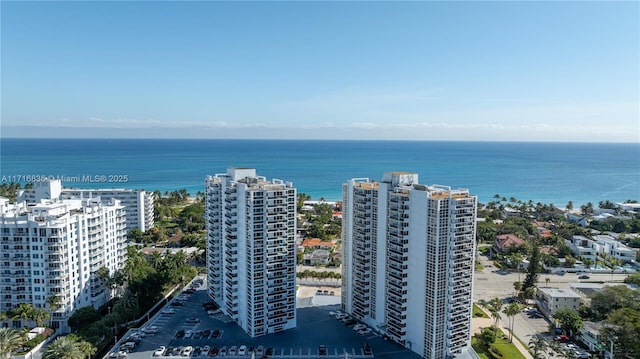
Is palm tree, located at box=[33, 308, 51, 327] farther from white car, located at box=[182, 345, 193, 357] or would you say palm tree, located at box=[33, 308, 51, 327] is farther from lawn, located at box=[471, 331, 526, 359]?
lawn, located at box=[471, 331, 526, 359]

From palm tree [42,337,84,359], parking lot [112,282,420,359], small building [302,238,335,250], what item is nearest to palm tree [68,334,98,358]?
palm tree [42,337,84,359]

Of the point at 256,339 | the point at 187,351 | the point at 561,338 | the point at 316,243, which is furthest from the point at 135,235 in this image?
the point at 561,338

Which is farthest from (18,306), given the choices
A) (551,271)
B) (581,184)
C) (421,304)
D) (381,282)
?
(581,184)

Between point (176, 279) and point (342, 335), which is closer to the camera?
point (342, 335)

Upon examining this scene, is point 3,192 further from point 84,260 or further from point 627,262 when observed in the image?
point 627,262

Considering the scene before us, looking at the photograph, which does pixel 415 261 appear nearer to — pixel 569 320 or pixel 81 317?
pixel 569 320

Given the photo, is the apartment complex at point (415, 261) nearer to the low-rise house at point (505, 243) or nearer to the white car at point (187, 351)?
the white car at point (187, 351)

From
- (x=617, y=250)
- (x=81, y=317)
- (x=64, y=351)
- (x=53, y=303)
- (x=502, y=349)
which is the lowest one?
(x=502, y=349)
